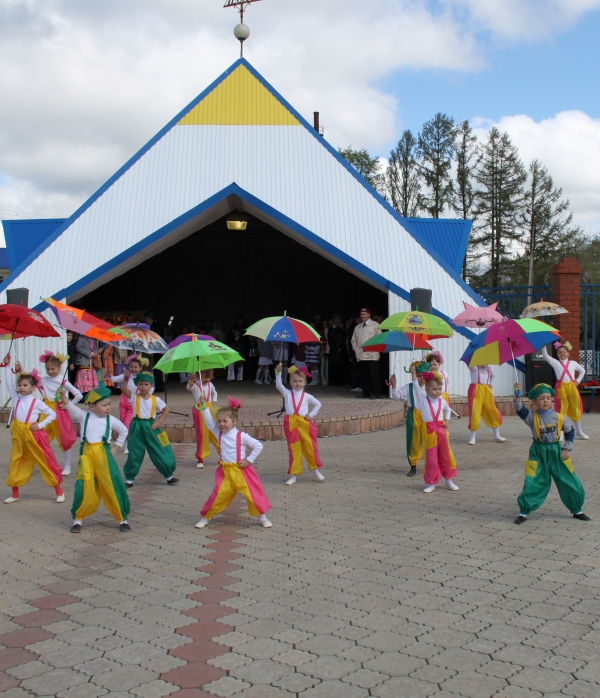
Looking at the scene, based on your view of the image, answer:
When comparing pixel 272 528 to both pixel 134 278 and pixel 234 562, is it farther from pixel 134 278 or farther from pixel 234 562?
pixel 134 278

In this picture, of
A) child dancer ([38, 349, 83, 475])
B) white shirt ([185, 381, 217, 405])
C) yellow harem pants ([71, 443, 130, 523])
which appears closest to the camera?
yellow harem pants ([71, 443, 130, 523])

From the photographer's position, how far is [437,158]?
4647cm

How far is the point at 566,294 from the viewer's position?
576 inches

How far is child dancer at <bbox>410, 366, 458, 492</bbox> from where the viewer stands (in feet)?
26.1

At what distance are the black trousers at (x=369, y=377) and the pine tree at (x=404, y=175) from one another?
110 feet

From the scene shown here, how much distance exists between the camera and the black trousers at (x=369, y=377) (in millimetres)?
14414

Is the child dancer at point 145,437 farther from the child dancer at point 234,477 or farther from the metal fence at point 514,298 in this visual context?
the metal fence at point 514,298

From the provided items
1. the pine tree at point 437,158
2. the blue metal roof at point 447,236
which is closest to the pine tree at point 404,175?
the pine tree at point 437,158

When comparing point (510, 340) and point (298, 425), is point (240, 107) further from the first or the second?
point (510, 340)

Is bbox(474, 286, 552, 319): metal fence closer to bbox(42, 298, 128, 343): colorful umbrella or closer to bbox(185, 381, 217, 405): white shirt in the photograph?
bbox(185, 381, 217, 405): white shirt

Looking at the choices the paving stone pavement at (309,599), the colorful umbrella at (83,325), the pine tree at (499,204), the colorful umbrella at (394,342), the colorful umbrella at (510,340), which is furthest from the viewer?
the pine tree at (499,204)

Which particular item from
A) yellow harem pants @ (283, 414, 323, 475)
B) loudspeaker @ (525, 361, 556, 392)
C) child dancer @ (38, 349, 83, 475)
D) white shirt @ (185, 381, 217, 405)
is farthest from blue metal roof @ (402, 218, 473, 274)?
child dancer @ (38, 349, 83, 475)

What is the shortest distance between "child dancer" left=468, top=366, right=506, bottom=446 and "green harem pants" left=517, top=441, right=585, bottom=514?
413 centimetres

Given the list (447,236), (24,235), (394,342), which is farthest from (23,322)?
(447,236)
